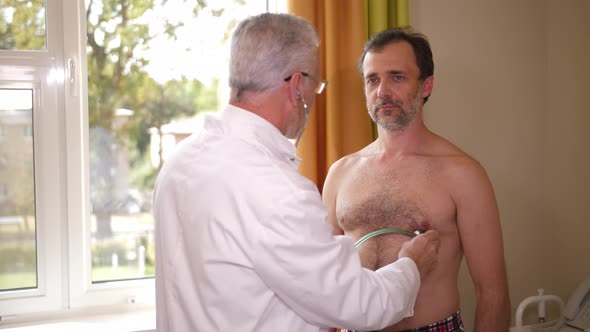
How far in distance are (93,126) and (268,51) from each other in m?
1.47

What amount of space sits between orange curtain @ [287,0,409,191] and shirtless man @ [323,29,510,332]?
36 centimetres

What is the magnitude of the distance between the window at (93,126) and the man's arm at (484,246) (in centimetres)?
117

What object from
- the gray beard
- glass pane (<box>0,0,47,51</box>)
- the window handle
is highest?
glass pane (<box>0,0,47,51</box>)

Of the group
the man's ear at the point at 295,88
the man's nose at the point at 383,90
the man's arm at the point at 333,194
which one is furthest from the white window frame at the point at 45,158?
the man's ear at the point at 295,88

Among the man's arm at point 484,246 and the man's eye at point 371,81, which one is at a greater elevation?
the man's eye at point 371,81

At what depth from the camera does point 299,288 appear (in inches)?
43.8

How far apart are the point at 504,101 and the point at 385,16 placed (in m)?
0.81

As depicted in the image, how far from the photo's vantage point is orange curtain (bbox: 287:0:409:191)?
228 cm

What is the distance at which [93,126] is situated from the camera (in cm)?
241

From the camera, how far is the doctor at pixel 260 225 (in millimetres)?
1095

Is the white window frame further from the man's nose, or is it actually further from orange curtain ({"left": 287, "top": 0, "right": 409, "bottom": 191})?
the man's nose

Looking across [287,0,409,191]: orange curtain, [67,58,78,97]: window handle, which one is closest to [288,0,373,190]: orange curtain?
[287,0,409,191]: orange curtain

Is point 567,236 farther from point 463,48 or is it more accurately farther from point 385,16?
point 385,16

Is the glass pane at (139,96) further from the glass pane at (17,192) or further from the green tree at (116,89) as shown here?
the glass pane at (17,192)
